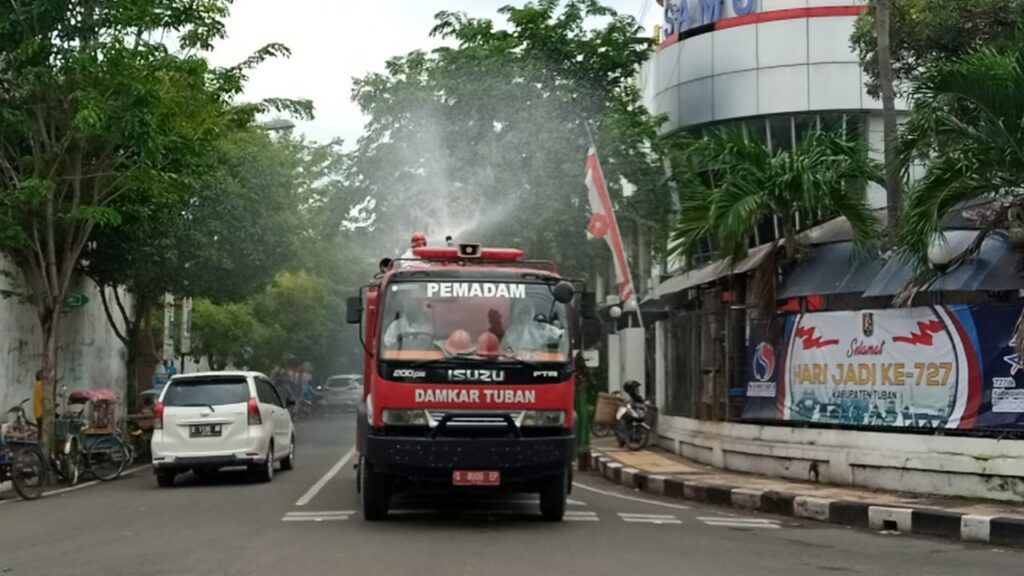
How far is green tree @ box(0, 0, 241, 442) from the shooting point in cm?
1775

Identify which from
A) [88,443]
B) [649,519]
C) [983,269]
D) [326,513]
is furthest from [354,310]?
[88,443]

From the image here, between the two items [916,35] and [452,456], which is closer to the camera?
[452,456]

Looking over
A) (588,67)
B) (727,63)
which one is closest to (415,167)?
(588,67)

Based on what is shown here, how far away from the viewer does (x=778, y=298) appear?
17.4 m

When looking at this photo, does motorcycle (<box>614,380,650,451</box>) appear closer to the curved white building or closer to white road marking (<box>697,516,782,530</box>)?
the curved white building

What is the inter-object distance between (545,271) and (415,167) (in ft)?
51.4

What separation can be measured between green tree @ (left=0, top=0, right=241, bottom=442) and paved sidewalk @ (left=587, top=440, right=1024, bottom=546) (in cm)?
884

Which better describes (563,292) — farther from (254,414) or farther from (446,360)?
(254,414)

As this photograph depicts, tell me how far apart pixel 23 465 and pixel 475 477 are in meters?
7.46

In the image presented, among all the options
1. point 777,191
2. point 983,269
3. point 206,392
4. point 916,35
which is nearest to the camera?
point 983,269

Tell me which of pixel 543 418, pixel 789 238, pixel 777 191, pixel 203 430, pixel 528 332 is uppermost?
pixel 777 191

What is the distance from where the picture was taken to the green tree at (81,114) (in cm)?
1775

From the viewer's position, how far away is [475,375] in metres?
11.8

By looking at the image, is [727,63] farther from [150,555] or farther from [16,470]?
[150,555]
